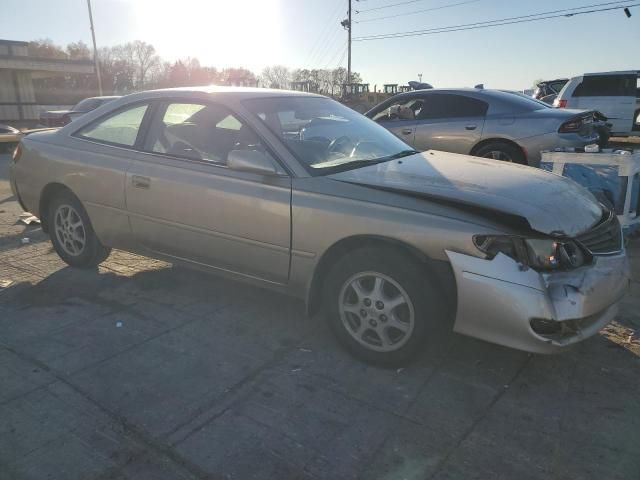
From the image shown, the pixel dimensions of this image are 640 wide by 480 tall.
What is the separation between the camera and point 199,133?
151 inches

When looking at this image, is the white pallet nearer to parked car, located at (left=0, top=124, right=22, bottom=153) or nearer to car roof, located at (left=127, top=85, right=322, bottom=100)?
car roof, located at (left=127, top=85, right=322, bottom=100)

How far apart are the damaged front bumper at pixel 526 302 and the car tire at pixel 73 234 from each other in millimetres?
3225

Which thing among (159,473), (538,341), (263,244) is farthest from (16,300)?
(538,341)

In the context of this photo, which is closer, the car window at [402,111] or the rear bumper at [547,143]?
the rear bumper at [547,143]

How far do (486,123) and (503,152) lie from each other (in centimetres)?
46

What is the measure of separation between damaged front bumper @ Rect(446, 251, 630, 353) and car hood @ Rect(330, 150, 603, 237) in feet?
0.87

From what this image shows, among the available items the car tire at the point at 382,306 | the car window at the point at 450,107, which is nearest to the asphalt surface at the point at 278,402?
the car tire at the point at 382,306

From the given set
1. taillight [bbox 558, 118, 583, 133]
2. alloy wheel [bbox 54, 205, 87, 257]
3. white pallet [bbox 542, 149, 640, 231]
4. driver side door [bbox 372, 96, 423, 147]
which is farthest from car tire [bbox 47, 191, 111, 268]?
taillight [bbox 558, 118, 583, 133]

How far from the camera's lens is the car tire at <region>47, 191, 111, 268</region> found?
178 inches

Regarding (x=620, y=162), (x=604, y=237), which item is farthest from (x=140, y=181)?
(x=620, y=162)

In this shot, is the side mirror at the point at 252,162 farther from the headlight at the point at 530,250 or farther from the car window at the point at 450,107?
the car window at the point at 450,107

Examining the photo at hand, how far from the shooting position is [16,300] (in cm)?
408

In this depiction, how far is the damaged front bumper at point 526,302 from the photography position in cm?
259

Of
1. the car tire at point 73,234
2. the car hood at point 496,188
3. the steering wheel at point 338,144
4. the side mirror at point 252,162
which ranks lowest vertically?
the car tire at point 73,234
